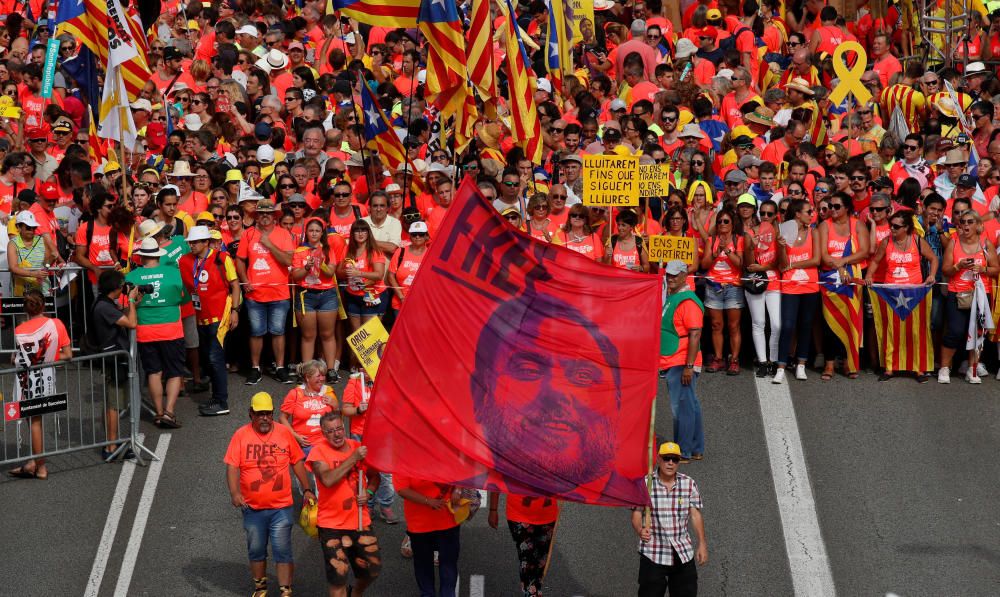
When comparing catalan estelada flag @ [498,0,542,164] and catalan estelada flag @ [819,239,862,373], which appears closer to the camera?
catalan estelada flag @ [819,239,862,373]

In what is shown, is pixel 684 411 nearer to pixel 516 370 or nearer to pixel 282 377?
pixel 516 370

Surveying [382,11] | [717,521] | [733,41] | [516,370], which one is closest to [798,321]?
[717,521]

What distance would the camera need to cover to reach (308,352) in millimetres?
16719

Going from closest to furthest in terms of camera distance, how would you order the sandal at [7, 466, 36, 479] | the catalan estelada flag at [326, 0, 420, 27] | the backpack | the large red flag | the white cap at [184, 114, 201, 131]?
the large red flag, the sandal at [7, 466, 36, 479], the catalan estelada flag at [326, 0, 420, 27], the white cap at [184, 114, 201, 131], the backpack

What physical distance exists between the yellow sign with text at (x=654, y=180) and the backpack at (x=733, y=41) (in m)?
6.94

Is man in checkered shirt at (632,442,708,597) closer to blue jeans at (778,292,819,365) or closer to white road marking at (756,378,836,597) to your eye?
white road marking at (756,378,836,597)

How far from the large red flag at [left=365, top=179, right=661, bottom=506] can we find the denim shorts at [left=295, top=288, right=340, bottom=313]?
17.4 ft

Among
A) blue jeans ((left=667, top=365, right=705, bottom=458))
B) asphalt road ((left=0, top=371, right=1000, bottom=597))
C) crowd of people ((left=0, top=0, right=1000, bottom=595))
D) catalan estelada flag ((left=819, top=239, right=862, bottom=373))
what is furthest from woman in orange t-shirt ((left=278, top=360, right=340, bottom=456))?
catalan estelada flag ((left=819, top=239, right=862, bottom=373))

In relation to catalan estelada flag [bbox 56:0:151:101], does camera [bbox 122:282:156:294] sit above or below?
below

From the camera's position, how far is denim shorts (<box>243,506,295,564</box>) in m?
12.1

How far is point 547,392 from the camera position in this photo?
37.6 feet

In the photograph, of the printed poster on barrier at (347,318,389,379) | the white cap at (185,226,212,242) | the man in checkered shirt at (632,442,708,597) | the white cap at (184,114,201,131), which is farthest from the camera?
the white cap at (184,114,201,131)

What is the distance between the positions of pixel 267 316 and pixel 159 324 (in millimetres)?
1510

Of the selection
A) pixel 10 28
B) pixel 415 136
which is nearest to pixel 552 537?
pixel 415 136
